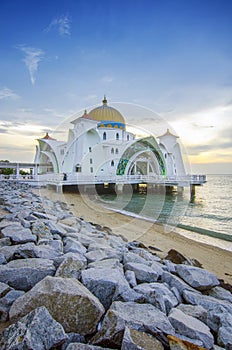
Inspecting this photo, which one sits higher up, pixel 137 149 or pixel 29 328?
pixel 137 149

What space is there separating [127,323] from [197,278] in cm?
208

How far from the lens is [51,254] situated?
3.13 meters

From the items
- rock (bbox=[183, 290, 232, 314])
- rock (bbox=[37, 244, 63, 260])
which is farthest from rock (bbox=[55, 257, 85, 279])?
rock (bbox=[183, 290, 232, 314])

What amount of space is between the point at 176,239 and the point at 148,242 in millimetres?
1367

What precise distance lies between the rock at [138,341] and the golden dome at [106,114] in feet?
106

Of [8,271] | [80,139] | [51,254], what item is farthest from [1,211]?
[80,139]

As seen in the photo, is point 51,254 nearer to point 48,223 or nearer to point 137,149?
point 48,223

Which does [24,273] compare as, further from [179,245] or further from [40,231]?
[179,245]

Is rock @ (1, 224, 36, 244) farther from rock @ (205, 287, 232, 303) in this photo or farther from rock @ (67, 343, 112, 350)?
rock @ (205, 287, 232, 303)

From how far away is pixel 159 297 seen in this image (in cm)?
236

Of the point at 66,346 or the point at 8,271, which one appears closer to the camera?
the point at 66,346

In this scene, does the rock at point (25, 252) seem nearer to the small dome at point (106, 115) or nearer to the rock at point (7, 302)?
the rock at point (7, 302)

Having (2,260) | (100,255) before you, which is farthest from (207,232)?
(2,260)

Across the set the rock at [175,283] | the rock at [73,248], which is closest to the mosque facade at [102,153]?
the rock at [73,248]
